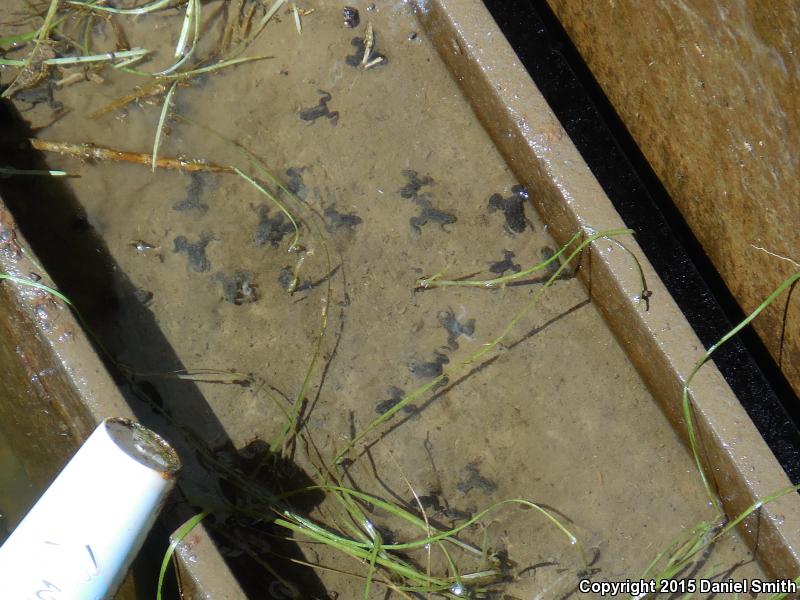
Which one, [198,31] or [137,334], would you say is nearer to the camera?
[137,334]

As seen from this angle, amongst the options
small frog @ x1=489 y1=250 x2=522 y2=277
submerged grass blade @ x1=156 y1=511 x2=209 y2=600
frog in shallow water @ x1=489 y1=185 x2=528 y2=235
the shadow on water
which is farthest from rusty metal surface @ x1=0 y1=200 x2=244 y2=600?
frog in shallow water @ x1=489 y1=185 x2=528 y2=235

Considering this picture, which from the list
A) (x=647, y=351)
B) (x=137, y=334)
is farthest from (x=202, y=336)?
(x=647, y=351)

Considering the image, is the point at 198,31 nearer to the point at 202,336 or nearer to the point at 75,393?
the point at 202,336

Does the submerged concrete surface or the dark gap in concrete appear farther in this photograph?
the dark gap in concrete

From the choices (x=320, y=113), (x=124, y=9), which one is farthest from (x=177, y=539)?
(x=124, y=9)

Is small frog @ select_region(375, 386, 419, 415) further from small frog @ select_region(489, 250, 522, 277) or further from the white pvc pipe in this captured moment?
the white pvc pipe

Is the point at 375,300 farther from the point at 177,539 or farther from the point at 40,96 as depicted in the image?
the point at 40,96

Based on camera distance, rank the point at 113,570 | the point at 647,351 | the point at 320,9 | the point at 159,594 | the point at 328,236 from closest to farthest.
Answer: the point at 113,570
the point at 159,594
the point at 647,351
the point at 328,236
the point at 320,9
